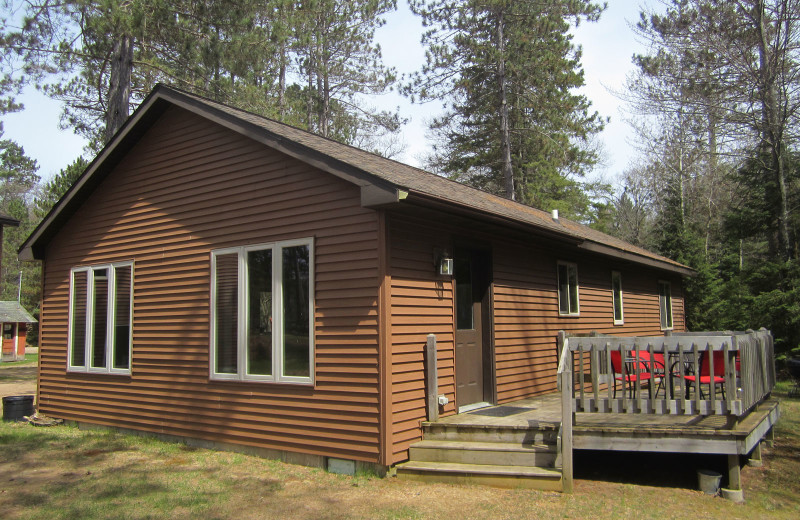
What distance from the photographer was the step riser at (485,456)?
645cm

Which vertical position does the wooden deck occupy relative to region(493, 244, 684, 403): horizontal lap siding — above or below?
below

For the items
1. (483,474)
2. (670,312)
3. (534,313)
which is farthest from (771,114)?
(483,474)

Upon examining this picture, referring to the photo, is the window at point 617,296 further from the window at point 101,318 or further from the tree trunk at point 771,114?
the window at point 101,318

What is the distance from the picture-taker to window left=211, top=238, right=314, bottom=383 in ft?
24.5

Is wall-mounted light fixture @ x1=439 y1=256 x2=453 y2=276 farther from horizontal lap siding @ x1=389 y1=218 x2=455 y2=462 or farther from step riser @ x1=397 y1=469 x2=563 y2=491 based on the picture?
step riser @ x1=397 y1=469 x2=563 y2=491

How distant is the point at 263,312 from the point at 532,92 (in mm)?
17605

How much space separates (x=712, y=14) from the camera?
1547 cm

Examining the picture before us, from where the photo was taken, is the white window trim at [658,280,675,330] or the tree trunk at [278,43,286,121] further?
the tree trunk at [278,43,286,121]

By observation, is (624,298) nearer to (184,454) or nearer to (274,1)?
(184,454)

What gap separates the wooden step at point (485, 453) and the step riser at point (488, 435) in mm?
48

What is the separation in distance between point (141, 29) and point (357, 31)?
12623mm

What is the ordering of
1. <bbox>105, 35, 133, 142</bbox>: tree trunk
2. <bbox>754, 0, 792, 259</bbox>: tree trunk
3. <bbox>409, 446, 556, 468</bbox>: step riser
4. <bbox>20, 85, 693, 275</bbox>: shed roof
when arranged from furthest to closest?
<bbox>105, 35, 133, 142</bbox>: tree trunk < <bbox>754, 0, 792, 259</bbox>: tree trunk < <bbox>20, 85, 693, 275</bbox>: shed roof < <bbox>409, 446, 556, 468</bbox>: step riser

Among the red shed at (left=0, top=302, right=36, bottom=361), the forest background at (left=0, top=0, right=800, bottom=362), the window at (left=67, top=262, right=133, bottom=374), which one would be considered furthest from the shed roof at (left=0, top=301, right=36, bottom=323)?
the window at (left=67, top=262, right=133, bottom=374)

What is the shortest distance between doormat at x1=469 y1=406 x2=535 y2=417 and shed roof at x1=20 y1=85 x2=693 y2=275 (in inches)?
93.4
